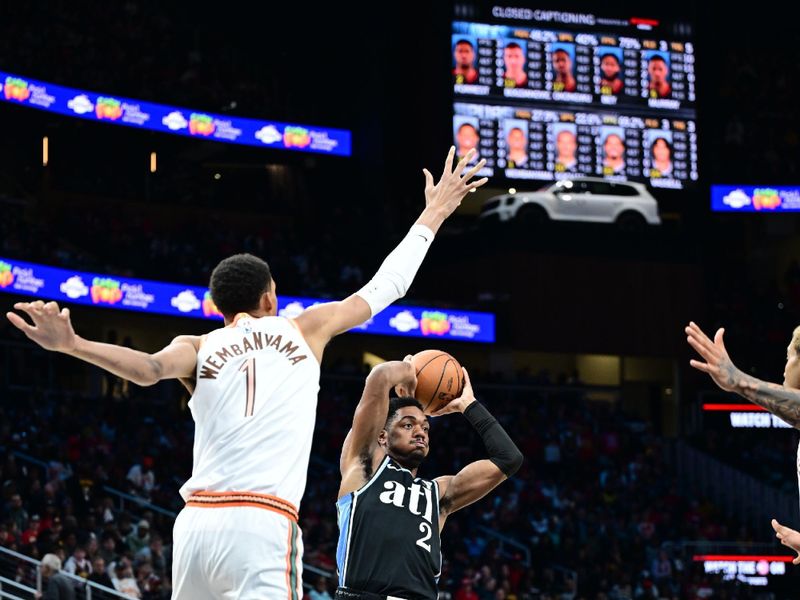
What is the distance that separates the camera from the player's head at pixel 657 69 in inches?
1180

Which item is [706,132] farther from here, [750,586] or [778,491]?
[750,586]

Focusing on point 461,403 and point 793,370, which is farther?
point 461,403

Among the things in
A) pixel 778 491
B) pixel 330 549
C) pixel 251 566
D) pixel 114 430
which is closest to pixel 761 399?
pixel 251 566

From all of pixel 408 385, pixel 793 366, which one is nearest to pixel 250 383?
pixel 408 385

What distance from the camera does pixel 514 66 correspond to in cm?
2923

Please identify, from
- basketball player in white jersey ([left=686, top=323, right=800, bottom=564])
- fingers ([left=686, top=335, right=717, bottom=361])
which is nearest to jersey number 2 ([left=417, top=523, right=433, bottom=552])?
basketball player in white jersey ([left=686, top=323, right=800, bottom=564])

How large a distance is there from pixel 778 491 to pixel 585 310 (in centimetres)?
716

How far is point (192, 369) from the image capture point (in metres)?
5.24

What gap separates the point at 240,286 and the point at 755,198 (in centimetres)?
2963

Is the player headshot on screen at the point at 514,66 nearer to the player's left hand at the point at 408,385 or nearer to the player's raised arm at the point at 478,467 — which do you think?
the player's raised arm at the point at 478,467

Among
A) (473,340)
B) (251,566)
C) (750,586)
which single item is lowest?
(750,586)

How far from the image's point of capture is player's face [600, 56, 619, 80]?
29.7 metres

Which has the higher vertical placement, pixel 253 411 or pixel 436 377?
pixel 436 377

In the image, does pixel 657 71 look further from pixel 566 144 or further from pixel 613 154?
pixel 566 144
